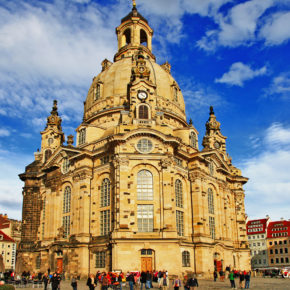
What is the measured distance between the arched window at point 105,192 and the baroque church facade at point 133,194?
132mm

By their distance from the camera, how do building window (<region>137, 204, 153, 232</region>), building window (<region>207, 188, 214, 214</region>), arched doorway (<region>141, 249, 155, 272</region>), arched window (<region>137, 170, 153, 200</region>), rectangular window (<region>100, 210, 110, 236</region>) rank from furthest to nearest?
building window (<region>207, 188, 214, 214</region>), rectangular window (<region>100, 210, 110, 236</region>), arched window (<region>137, 170, 153, 200</region>), building window (<region>137, 204, 153, 232</region>), arched doorway (<region>141, 249, 155, 272</region>)

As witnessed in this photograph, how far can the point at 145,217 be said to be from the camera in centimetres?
4466

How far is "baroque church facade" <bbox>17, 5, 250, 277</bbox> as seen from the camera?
44078 mm

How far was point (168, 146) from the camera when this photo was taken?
47438 millimetres

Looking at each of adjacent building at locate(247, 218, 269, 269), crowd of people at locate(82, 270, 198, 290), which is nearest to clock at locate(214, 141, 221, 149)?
crowd of people at locate(82, 270, 198, 290)

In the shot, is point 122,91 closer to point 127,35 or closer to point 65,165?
point 65,165

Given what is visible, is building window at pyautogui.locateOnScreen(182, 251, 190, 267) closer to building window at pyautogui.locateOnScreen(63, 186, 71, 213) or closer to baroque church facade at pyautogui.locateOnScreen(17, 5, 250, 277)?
baroque church facade at pyautogui.locateOnScreen(17, 5, 250, 277)

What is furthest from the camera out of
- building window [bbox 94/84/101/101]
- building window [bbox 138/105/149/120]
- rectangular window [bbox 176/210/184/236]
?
building window [bbox 94/84/101/101]

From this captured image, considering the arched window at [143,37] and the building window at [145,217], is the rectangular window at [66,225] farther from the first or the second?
the arched window at [143,37]

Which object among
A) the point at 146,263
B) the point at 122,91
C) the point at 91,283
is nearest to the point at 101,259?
the point at 146,263

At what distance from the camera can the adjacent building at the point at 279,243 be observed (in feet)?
303

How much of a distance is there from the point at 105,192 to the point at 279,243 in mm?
63992

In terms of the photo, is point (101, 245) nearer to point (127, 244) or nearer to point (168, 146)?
point (127, 244)

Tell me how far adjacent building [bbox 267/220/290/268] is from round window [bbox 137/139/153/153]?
61.8m
